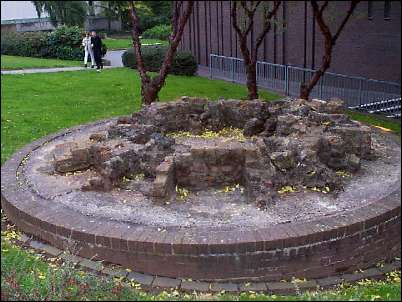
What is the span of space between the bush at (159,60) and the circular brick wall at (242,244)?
1584 centimetres

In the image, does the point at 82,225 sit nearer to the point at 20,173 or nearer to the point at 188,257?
the point at 188,257

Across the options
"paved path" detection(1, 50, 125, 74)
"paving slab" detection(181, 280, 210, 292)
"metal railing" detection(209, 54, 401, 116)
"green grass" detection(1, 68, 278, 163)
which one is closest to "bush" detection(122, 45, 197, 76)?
"paved path" detection(1, 50, 125, 74)

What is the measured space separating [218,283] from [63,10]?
139 inches

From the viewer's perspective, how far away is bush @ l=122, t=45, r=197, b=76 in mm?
21797

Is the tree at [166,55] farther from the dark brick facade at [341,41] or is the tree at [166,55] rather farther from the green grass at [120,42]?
the green grass at [120,42]

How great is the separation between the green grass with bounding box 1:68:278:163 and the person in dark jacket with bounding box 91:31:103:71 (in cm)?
48

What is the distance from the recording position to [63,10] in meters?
6.19

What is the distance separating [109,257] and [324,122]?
15.8 ft

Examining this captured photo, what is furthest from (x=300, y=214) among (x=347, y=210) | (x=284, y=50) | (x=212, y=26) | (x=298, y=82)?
(x=212, y=26)

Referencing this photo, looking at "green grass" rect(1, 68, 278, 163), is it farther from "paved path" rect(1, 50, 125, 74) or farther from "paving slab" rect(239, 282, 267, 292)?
"paving slab" rect(239, 282, 267, 292)

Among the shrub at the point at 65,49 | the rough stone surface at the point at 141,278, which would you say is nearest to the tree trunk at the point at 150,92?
the rough stone surface at the point at 141,278

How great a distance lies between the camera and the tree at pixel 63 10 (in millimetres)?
5127

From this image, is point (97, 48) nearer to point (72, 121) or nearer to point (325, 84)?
point (72, 121)

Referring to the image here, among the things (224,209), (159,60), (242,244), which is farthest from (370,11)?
(242,244)
